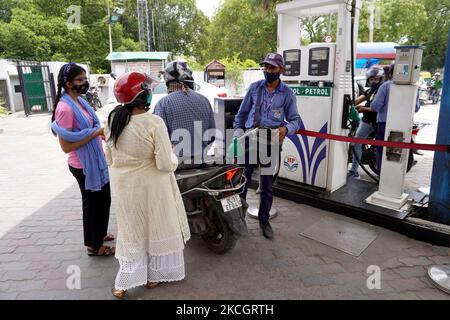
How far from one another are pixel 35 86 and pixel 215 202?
14156mm

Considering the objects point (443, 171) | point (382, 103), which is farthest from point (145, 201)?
point (382, 103)

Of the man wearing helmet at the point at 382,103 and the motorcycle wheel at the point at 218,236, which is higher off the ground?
the man wearing helmet at the point at 382,103

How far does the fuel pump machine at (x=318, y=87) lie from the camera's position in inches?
159

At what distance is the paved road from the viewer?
2.69m

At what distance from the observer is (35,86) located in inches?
557

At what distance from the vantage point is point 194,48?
38.5 m

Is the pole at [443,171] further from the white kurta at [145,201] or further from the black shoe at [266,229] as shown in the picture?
the white kurta at [145,201]

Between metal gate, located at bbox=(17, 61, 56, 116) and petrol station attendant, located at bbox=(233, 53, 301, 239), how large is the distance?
13.1m

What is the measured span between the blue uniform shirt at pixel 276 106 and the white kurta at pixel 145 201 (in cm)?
138

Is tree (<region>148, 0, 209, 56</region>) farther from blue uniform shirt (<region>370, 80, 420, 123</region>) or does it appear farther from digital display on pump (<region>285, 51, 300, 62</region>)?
blue uniform shirt (<region>370, 80, 420, 123</region>)

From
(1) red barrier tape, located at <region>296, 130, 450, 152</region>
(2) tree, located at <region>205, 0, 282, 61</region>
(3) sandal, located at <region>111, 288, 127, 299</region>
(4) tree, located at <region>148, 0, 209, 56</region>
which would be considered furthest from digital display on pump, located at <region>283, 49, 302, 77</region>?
(4) tree, located at <region>148, 0, 209, 56</region>

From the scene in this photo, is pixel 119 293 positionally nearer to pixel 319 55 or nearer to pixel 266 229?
pixel 266 229

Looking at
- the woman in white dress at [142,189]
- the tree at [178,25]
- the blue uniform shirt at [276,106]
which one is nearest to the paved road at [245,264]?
the woman in white dress at [142,189]

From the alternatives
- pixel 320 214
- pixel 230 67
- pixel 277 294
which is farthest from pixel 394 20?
pixel 277 294
